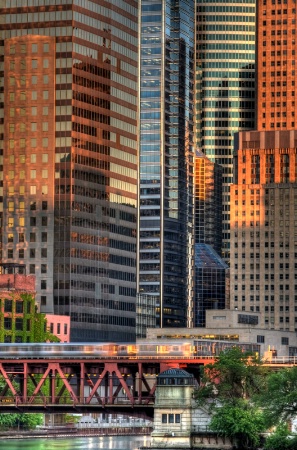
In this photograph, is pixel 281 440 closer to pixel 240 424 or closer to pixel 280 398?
pixel 280 398

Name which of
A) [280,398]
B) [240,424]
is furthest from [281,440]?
[240,424]

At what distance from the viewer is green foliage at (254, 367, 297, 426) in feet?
612

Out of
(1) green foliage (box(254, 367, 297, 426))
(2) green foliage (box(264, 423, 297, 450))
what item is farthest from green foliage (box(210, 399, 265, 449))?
(2) green foliage (box(264, 423, 297, 450))

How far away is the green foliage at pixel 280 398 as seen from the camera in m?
186

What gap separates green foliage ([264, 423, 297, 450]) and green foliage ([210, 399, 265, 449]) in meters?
5.95

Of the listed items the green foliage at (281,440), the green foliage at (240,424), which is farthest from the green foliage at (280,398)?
the green foliage at (240,424)

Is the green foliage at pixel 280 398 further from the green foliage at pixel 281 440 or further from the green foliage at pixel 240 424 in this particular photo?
the green foliage at pixel 240 424

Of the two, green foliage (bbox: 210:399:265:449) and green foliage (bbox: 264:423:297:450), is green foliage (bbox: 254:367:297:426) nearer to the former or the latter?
green foliage (bbox: 264:423:297:450)

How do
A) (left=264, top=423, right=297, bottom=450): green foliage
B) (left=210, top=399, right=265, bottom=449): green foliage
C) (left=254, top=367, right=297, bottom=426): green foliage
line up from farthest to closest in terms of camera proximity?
1. (left=210, top=399, right=265, bottom=449): green foliage
2. (left=254, top=367, right=297, bottom=426): green foliage
3. (left=264, top=423, right=297, bottom=450): green foliage

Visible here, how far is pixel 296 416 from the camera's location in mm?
191750

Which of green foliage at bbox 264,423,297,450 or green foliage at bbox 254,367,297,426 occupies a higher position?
green foliage at bbox 254,367,297,426

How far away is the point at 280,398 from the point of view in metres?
187

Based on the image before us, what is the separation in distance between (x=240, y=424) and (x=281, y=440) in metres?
10.9

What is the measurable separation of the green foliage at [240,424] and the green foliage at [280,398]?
4843 millimetres
